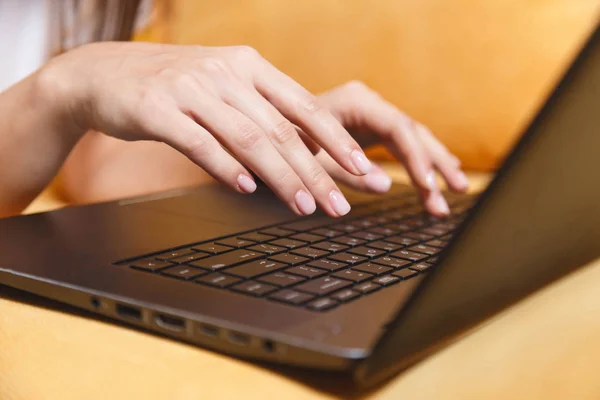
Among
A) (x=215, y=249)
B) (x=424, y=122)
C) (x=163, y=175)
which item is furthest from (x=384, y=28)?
(x=215, y=249)

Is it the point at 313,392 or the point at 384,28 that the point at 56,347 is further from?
the point at 384,28

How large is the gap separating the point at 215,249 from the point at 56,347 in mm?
148

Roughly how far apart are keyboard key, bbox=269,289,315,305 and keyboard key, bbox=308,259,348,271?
0.06 m

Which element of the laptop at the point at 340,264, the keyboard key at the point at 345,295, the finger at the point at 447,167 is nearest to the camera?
the laptop at the point at 340,264

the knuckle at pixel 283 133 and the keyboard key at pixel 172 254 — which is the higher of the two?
the knuckle at pixel 283 133

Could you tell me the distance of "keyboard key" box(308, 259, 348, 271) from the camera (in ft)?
1.47

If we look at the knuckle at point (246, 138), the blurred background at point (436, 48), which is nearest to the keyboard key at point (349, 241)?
the knuckle at point (246, 138)

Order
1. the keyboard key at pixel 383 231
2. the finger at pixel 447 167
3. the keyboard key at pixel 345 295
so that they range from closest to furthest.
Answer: the keyboard key at pixel 345 295, the keyboard key at pixel 383 231, the finger at pixel 447 167

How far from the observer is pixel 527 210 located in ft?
0.99

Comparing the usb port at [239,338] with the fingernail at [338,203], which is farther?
the fingernail at [338,203]

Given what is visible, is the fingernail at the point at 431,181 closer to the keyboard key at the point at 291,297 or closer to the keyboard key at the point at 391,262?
the keyboard key at the point at 391,262

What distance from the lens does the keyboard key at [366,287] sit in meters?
0.40

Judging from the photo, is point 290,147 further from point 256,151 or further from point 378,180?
point 378,180

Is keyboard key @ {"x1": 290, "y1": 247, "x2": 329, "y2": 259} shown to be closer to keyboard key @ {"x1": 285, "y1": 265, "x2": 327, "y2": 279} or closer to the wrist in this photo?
keyboard key @ {"x1": 285, "y1": 265, "x2": 327, "y2": 279}
